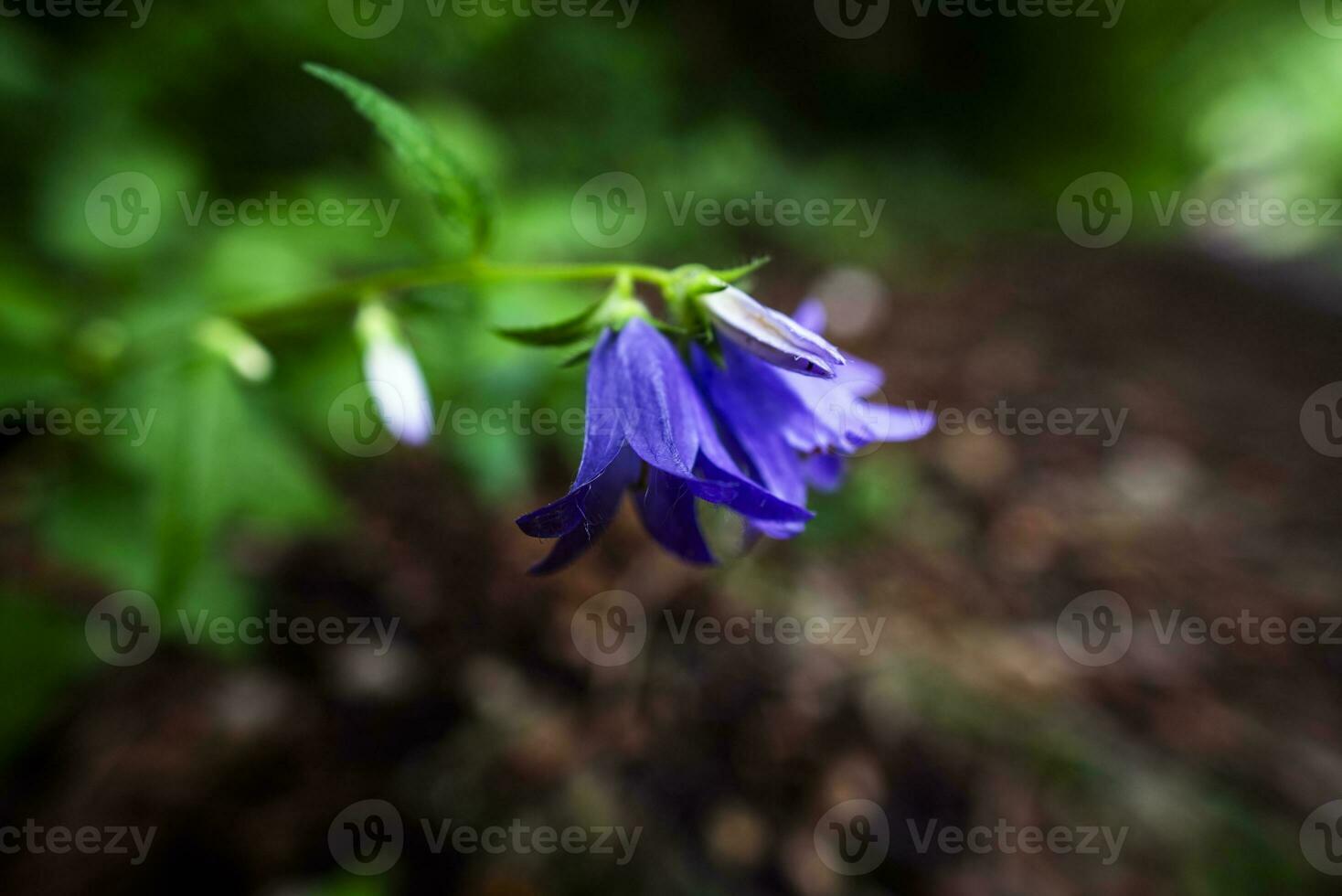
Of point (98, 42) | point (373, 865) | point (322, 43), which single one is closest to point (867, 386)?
point (373, 865)

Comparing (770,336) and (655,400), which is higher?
(770,336)

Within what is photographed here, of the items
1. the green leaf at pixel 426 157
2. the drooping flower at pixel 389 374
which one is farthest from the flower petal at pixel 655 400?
the drooping flower at pixel 389 374

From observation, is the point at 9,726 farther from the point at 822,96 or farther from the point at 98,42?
the point at 822,96

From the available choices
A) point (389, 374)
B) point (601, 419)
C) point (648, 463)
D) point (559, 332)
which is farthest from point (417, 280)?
point (648, 463)

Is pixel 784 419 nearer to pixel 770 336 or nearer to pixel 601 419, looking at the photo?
pixel 770 336

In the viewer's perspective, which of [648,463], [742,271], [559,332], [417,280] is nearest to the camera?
[648,463]

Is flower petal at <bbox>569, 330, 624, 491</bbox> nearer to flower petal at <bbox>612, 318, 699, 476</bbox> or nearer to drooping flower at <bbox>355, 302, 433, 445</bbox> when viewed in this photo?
flower petal at <bbox>612, 318, 699, 476</bbox>
